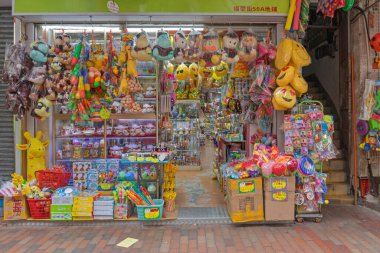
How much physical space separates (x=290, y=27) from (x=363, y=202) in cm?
342

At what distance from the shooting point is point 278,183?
503cm

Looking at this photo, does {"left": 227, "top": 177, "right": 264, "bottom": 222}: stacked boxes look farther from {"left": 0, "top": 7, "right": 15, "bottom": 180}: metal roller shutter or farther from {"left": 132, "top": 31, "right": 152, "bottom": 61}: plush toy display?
{"left": 0, "top": 7, "right": 15, "bottom": 180}: metal roller shutter

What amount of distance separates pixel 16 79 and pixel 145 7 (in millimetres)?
2326

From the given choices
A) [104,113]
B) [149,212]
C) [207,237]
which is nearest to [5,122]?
[104,113]

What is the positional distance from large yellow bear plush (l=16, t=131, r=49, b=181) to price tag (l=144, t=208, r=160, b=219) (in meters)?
2.02

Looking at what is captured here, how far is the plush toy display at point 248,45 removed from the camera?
213 inches

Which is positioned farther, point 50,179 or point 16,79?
point 50,179

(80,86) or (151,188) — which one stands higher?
(80,86)

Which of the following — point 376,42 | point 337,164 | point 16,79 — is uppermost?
point 376,42

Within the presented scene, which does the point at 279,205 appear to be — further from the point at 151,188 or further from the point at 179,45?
the point at 179,45

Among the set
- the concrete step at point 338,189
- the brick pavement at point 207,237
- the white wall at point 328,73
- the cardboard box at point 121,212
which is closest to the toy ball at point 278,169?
the brick pavement at point 207,237

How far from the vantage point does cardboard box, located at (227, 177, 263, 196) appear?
505 centimetres

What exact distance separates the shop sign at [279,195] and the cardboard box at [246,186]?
0.21 metres

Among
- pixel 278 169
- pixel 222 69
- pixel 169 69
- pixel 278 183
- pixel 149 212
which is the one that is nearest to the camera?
pixel 278 169
